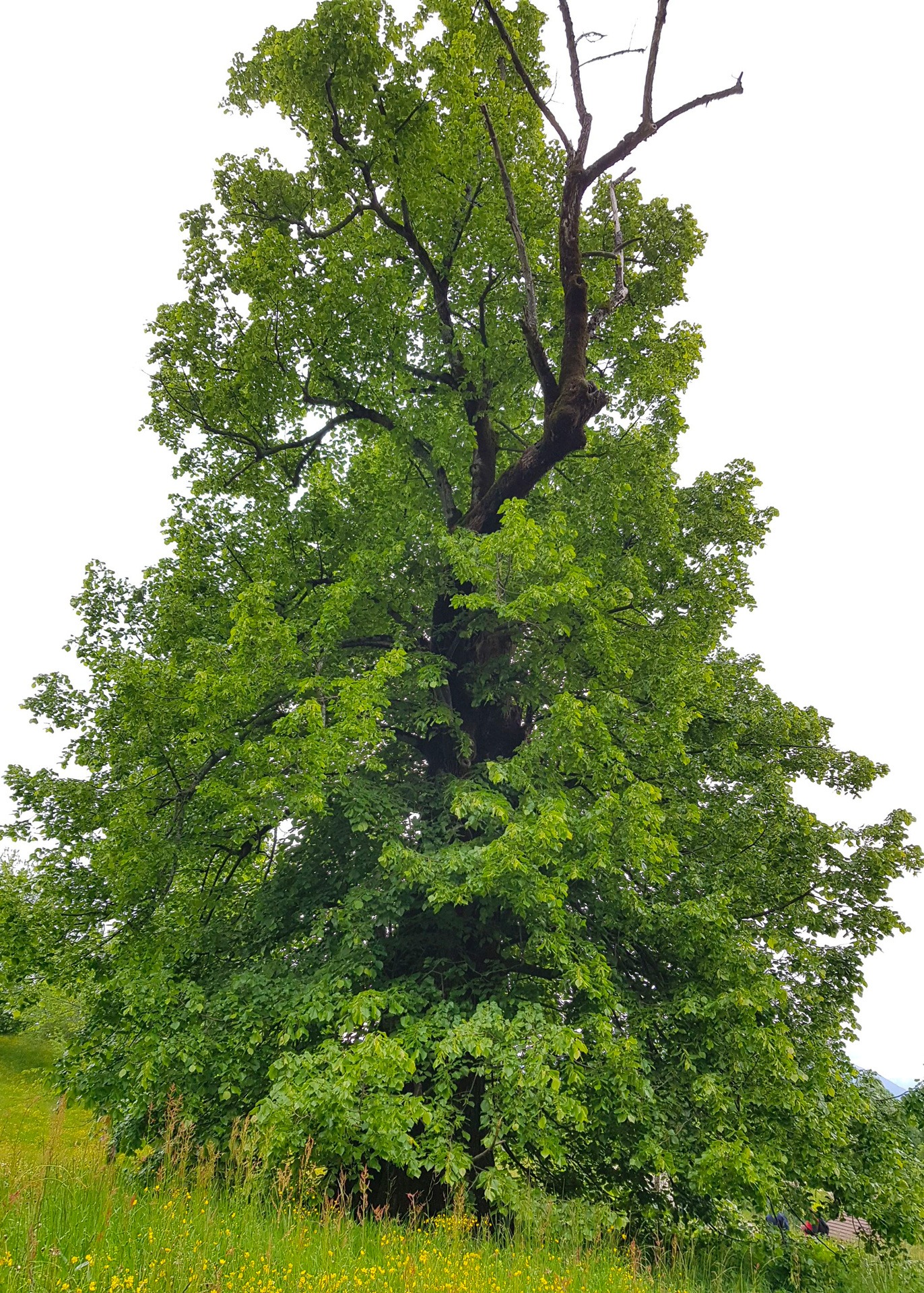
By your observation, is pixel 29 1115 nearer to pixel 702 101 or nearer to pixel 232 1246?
pixel 232 1246

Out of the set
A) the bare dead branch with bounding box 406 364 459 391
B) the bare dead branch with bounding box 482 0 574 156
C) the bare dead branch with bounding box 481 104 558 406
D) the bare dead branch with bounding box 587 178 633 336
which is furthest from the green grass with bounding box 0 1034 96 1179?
the bare dead branch with bounding box 406 364 459 391

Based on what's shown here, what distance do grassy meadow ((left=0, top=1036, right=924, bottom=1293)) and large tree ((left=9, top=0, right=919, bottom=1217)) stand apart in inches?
44.6

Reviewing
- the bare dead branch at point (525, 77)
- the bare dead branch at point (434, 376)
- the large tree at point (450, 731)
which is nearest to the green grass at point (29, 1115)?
the large tree at point (450, 731)

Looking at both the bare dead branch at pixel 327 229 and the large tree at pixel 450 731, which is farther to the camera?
the bare dead branch at pixel 327 229

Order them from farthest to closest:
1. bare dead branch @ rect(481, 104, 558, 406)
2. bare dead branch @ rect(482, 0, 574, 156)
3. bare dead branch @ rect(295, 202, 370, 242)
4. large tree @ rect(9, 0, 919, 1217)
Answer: bare dead branch @ rect(295, 202, 370, 242) < bare dead branch @ rect(481, 104, 558, 406) < bare dead branch @ rect(482, 0, 574, 156) < large tree @ rect(9, 0, 919, 1217)

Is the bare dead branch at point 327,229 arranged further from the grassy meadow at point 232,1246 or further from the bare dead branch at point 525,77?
the grassy meadow at point 232,1246

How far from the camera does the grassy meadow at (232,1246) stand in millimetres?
3215

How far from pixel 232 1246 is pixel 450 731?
701cm

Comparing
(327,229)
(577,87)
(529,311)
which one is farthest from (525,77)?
(327,229)

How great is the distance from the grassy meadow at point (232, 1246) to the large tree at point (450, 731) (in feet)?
3.72

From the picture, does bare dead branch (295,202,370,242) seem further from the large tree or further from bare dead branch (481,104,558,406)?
bare dead branch (481,104,558,406)

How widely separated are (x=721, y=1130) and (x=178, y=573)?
916cm

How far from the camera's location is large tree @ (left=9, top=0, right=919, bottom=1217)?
702cm

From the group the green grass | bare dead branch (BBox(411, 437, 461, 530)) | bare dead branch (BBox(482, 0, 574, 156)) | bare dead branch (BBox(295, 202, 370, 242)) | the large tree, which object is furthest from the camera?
bare dead branch (BBox(411, 437, 461, 530))
